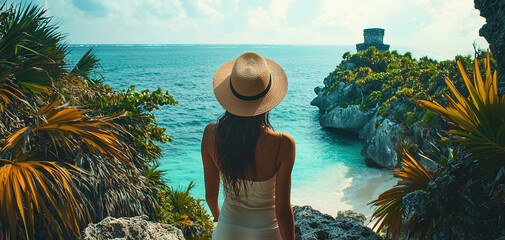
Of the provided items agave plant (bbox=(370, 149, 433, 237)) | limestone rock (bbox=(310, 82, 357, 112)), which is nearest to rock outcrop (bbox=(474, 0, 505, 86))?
agave plant (bbox=(370, 149, 433, 237))

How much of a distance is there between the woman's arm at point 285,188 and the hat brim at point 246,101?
259mm

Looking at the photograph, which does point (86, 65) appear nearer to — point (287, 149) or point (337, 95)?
point (287, 149)

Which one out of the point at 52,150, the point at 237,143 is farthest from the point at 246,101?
the point at 52,150

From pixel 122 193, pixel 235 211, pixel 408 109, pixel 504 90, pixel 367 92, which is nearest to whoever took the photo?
pixel 235 211

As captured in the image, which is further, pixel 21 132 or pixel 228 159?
pixel 21 132

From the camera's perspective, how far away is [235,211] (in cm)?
257

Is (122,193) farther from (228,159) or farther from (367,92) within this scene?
(367,92)

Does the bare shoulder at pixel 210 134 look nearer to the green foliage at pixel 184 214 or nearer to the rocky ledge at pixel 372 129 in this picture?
the green foliage at pixel 184 214

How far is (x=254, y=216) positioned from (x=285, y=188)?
0.37 metres

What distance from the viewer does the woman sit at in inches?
90.7

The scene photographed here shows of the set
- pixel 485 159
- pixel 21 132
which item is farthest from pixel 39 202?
pixel 485 159

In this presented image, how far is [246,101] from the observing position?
235 centimetres

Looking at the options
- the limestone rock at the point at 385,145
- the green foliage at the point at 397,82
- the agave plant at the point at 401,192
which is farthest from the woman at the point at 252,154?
the limestone rock at the point at 385,145

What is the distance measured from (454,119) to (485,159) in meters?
0.50
